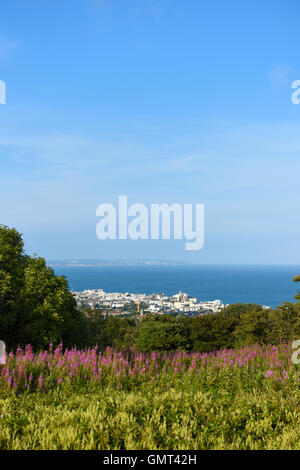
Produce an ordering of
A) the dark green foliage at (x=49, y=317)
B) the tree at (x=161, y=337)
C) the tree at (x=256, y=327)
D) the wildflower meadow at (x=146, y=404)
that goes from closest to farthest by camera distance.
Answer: the wildflower meadow at (x=146, y=404)
the dark green foliage at (x=49, y=317)
the tree at (x=256, y=327)
the tree at (x=161, y=337)

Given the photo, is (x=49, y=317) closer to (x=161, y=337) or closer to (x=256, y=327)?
(x=161, y=337)

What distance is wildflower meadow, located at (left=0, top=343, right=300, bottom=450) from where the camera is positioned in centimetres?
457

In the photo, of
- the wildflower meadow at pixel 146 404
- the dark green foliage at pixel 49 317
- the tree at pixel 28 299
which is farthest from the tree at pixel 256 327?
the wildflower meadow at pixel 146 404

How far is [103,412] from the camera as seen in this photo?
516 centimetres

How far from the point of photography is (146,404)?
569 centimetres

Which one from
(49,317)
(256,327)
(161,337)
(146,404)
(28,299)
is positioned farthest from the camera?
(161,337)

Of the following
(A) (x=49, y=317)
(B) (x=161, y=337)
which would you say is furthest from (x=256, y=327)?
(A) (x=49, y=317)

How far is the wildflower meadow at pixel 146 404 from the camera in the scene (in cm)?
457

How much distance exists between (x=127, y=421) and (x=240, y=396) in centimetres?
284

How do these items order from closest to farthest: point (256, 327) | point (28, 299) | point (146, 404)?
point (146, 404) < point (28, 299) < point (256, 327)

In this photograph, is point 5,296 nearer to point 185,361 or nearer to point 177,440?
point 185,361

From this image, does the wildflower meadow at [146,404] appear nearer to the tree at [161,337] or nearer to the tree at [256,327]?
the tree at [256,327]

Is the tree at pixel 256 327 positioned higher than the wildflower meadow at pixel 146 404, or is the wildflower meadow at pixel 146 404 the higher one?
the wildflower meadow at pixel 146 404

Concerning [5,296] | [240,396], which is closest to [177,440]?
[240,396]
